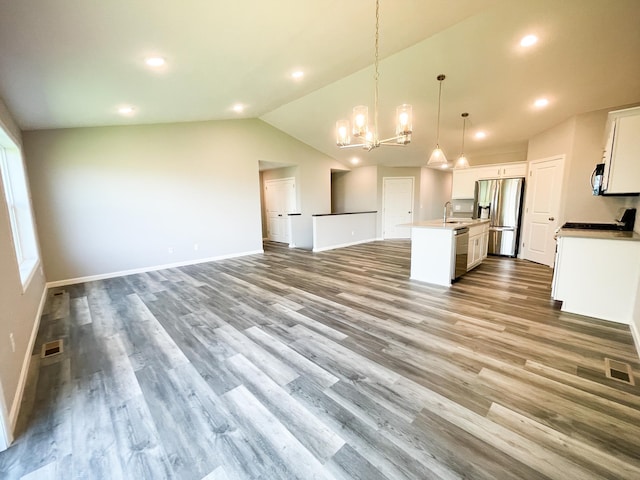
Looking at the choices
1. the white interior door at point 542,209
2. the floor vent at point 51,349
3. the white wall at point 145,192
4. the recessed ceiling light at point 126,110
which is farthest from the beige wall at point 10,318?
the white interior door at point 542,209

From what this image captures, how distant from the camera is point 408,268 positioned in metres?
5.14

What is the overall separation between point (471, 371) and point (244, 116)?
20.1ft

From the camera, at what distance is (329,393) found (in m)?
1.86

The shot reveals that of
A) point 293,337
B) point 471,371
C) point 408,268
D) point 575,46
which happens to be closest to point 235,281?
point 293,337

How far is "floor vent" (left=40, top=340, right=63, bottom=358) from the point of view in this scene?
2.46 metres

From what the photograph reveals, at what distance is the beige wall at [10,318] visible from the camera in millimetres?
1719

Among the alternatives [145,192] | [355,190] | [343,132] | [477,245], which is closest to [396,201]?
[355,190]

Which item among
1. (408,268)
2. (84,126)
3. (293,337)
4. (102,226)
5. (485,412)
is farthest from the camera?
(408,268)

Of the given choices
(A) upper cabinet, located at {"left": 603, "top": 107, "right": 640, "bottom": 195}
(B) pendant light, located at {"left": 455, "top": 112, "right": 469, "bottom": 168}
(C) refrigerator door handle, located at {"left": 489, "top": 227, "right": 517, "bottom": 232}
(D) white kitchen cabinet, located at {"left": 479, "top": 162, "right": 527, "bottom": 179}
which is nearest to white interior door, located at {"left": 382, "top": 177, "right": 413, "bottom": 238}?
(B) pendant light, located at {"left": 455, "top": 112, "right": 469, "bottom": 168}

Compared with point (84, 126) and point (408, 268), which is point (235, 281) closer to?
point (408, 268)

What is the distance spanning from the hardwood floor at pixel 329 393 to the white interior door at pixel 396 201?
5417 mm

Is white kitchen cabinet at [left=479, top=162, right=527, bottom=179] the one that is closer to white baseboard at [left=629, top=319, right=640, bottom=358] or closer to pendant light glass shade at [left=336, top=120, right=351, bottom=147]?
white baseboard at [left=629, top=319, right=640, bottom=358]

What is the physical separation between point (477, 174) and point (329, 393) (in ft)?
21.5

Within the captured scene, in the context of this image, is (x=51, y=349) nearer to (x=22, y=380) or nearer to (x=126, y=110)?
(x=22, y=380)
